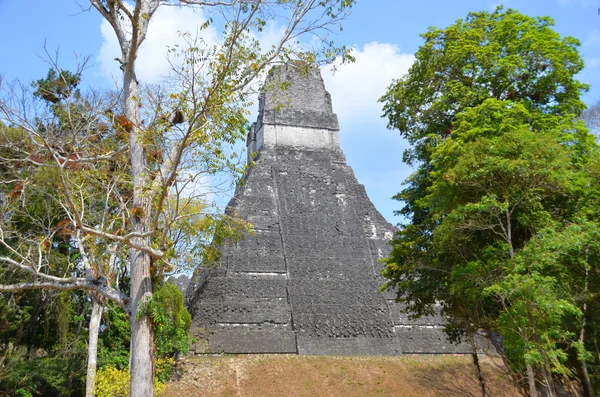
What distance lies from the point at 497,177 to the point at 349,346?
25.2ft

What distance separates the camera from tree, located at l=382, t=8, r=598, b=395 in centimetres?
720

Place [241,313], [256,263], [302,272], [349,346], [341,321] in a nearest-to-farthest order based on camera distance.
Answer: [241,313]
[349,346]
[341,321]
[256,263]
[302,272]

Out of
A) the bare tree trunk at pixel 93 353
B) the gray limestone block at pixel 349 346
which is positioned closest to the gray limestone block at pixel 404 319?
the gray limestone block at pixel 349 346

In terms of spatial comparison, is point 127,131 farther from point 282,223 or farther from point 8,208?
point 282,223

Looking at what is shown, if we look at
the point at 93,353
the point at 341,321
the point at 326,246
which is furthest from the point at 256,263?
the point at 93,353

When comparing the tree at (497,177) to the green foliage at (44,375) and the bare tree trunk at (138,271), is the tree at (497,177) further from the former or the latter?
the green foliage at (44,375)

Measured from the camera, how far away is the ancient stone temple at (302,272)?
14.0 m

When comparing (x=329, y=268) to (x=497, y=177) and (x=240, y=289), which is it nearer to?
(x=240, y=289)

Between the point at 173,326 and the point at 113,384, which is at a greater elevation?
the point at 173,326

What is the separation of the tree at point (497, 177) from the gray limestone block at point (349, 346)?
→ 389cm

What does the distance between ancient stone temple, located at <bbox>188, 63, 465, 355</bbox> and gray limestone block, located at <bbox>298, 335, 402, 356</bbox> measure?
0.10 feet

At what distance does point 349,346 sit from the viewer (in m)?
14.2

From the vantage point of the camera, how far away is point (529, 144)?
7.87 meters

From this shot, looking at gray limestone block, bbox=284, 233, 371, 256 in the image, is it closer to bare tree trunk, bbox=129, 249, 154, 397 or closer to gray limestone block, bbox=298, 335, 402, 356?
gray limestone block, bbox=298, 335, 402, 356
